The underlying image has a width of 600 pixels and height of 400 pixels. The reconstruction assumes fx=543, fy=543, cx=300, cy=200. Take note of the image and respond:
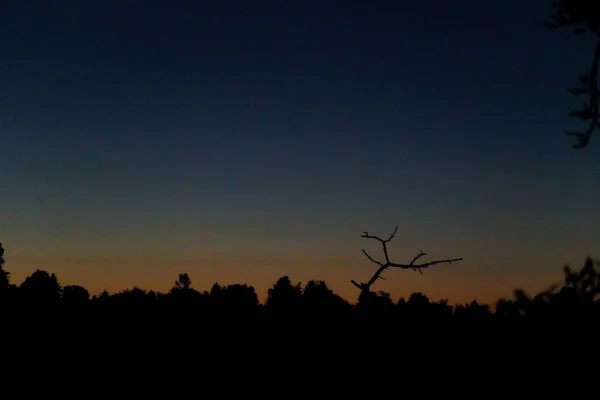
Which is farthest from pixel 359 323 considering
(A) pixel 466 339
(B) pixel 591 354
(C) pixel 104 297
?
(C) pixel 104 297

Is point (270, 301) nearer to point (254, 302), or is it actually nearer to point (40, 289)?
point (254, 302)

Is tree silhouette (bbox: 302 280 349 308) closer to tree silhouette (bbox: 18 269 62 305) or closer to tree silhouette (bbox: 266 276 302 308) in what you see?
tree silhouette (bbox: 266 276 302 308)

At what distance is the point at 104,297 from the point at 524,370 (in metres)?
9.82

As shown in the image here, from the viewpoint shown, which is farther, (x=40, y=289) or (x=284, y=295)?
(x=40, y=289)

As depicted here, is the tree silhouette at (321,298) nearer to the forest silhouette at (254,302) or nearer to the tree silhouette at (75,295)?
the forest silhouette at (254,302)

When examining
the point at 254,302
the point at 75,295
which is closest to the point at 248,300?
the point at 254,302

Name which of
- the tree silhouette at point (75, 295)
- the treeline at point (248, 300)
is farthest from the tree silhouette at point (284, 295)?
the tree silhouette at point (75, 295)

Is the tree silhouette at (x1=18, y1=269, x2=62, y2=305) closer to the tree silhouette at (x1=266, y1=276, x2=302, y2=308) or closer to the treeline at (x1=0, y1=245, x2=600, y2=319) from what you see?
the treeline at (x1=0, y1=245, x2=600, y2=319)

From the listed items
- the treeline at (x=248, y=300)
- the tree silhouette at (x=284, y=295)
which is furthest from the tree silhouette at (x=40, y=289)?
the tree silhouette at (x=284, y=295)

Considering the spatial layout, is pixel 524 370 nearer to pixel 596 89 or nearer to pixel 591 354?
pixel 591 354

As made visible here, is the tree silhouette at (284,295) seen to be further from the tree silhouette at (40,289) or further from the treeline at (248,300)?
the tree silhouette at (40,289)

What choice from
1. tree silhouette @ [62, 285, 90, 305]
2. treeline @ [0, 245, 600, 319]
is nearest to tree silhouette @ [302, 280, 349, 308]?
treeline @ [0, 245, 600, 319]

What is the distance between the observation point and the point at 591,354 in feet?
29.9

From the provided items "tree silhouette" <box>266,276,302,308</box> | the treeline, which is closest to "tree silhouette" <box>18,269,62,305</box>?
the treeline
